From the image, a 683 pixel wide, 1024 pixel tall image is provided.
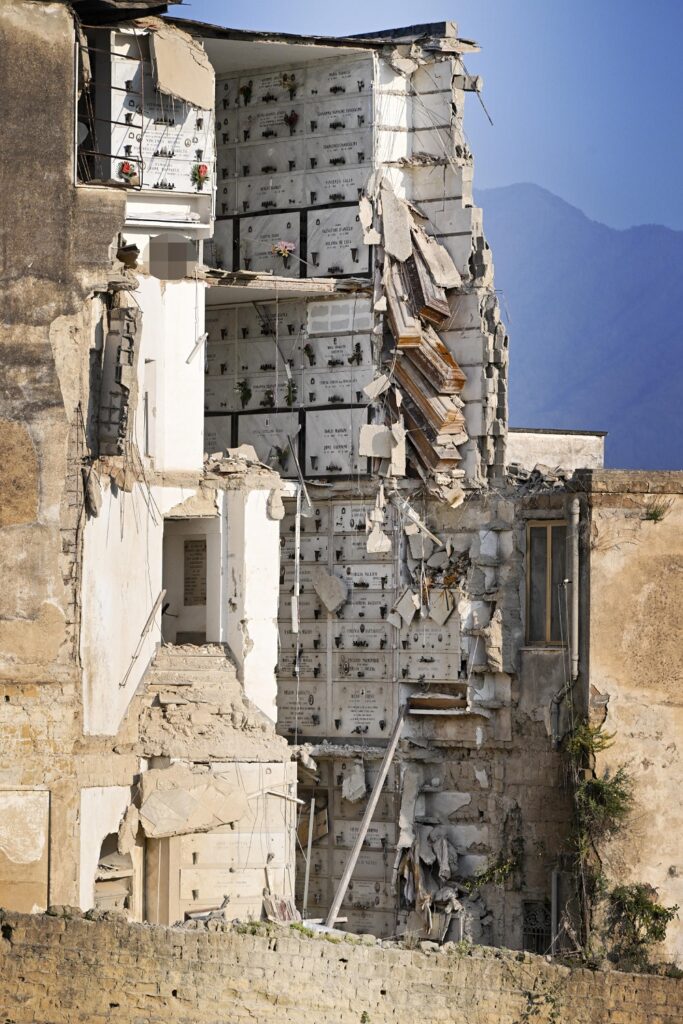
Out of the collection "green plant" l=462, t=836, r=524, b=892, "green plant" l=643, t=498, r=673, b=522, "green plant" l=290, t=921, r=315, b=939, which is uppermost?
"green plant" l=643, t=498, r=673, b=522

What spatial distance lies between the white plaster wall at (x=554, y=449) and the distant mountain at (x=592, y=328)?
21.5 metres

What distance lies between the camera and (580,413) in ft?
214

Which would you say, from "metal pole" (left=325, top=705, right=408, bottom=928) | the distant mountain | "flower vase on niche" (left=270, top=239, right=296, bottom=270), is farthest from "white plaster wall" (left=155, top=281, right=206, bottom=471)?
the distant mountain

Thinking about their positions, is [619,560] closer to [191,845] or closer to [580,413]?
[191,845]

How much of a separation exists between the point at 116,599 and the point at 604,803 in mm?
8352

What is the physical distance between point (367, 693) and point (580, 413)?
30.3 m

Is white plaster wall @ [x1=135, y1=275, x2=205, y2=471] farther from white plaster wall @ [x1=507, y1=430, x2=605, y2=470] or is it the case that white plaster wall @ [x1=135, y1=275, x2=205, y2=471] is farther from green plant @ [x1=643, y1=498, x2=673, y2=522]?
white plaster wall @ [x1=507, y1=430, x2=605, y2=470]

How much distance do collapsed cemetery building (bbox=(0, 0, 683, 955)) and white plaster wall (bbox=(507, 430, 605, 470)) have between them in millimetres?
3420

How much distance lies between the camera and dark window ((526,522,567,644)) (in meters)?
34.5

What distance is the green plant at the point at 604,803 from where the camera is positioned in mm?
32906

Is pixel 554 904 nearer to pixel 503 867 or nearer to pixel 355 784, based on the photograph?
pixel 503 867

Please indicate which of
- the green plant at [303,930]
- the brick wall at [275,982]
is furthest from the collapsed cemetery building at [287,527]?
the green plant at [303,930]

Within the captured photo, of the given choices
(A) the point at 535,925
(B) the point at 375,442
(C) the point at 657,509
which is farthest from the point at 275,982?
(B) the point at 375,442

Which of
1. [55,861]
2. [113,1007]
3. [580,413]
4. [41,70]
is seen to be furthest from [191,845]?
[580,413]
